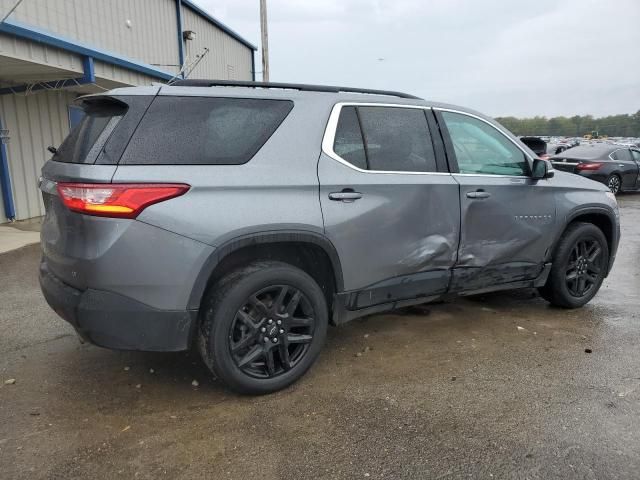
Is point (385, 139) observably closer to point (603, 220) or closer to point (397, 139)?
point (397, 139)

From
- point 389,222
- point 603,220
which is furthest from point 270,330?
point 603,220

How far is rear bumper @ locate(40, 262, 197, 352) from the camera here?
2.72 m

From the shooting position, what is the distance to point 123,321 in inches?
108

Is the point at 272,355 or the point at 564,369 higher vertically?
the point at 272,355

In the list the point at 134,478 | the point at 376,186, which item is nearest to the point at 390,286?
the point at 376,186

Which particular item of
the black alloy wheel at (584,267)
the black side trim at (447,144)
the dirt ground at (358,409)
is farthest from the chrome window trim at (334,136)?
the black alloy wheel at (584,267)

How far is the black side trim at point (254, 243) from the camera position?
9.27 feet

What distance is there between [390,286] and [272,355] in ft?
3.18

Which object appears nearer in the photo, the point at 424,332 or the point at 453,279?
the point at 453,279

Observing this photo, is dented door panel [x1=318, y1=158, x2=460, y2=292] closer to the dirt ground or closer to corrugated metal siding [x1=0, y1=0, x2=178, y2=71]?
the dirt ground

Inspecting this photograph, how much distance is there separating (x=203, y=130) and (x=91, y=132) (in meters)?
0.63

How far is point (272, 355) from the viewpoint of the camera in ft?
10.4

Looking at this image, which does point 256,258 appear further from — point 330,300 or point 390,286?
point 390,286

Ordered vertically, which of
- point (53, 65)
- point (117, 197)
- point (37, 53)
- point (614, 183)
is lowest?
point (614, 183)
